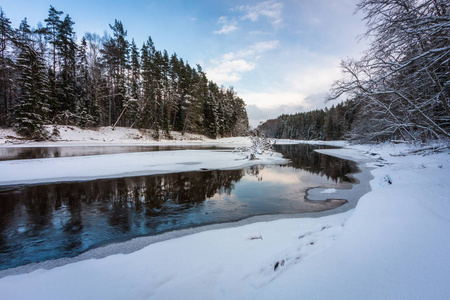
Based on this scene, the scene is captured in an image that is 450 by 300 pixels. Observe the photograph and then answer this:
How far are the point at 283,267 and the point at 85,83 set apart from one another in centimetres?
4181

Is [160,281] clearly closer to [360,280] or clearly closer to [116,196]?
[360,280]

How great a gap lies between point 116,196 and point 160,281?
5.72m

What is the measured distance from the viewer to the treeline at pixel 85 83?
944 inches

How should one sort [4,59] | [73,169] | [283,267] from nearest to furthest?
1. [283,267]
2. [73,169]
3. [4,59]

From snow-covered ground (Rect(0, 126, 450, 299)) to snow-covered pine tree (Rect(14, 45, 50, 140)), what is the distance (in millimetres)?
29158

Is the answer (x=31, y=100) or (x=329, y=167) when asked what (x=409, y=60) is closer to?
(x=329, y=167)

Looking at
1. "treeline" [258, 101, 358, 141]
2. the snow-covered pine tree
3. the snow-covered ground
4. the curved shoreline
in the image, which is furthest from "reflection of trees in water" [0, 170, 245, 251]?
"treeline" [258, 101, 358, 141]

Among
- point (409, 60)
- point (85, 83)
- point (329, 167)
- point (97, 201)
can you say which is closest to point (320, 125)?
point (329, 167)

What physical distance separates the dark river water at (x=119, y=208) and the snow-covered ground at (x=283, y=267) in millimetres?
1103

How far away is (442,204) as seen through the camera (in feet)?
Result: 12.8

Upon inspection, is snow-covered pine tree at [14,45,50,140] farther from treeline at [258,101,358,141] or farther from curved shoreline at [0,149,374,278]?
treeline at [258,101,358,141]

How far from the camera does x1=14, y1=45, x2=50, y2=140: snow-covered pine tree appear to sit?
2259 cm

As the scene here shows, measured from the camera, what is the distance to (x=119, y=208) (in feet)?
20.7

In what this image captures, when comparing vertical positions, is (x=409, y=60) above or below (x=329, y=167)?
above
